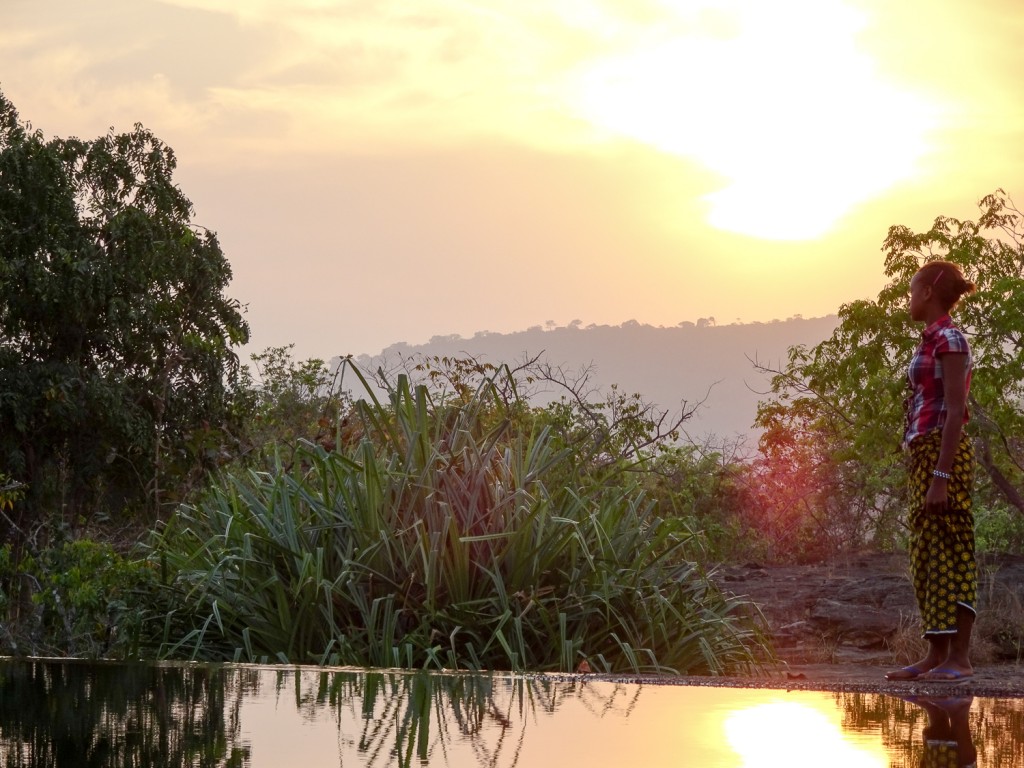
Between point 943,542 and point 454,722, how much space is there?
2.76 meters

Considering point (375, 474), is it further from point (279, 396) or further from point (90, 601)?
point (279, 396)

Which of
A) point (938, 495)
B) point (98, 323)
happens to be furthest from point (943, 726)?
point (98, 323)

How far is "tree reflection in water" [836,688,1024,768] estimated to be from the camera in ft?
8.34

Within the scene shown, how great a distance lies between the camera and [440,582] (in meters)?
5.46

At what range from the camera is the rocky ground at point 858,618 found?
28.1ft

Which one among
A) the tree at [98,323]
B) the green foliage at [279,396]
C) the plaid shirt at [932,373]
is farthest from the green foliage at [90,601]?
the tree at [98,323]

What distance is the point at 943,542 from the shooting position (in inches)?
193

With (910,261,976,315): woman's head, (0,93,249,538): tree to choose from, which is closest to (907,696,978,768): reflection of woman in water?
(910,261,976,315): woman's head

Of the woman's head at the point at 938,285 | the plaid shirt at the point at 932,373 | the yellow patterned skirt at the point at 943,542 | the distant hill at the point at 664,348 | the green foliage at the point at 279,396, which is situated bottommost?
the yellow patterned skirt at the point at 943,542

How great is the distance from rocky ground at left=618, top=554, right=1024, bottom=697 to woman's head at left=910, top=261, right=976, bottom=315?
195 cm

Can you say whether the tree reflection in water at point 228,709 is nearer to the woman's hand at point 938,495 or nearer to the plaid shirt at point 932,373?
the woman's hand at point 938,495

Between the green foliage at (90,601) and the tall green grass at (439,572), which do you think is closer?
the tall green grass at (439,572)

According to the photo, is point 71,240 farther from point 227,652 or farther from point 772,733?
point 772,733

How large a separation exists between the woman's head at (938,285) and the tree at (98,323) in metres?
12.3
